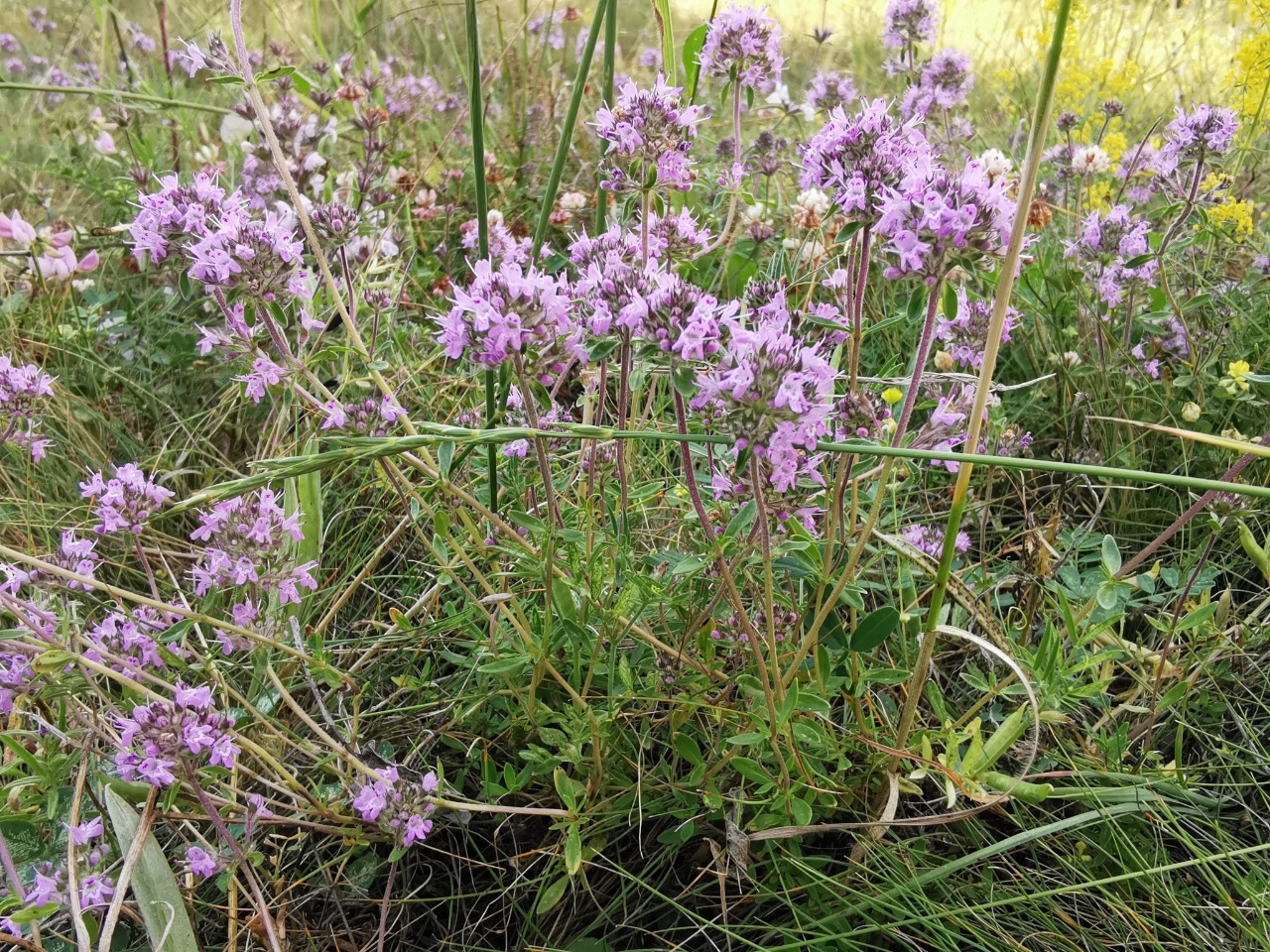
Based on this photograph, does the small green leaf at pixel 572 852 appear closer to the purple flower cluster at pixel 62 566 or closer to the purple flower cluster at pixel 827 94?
the purple flower cluster at pixel 62 566

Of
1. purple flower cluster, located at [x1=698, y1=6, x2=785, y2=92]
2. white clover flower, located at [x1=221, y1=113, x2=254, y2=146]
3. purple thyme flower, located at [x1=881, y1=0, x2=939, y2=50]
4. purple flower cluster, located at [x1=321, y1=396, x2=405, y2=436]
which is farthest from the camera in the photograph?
white clover flower, located at [x1=221, y1=113, x2=254, y2=146]

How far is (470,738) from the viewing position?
1684 millimetres

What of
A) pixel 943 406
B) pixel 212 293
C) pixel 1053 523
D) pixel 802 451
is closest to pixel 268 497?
pixel 212 293

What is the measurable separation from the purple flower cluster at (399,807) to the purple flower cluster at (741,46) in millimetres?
1355

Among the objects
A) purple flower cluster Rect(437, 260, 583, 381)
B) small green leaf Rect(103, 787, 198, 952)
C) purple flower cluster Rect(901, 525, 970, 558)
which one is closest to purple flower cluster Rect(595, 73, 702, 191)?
purple flower cluster Rect(437, 260, 583, 381)

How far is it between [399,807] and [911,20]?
2704 mm

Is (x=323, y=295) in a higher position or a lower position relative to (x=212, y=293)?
lower

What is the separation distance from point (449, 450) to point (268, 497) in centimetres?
40

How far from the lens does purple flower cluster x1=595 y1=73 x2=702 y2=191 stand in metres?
1.40

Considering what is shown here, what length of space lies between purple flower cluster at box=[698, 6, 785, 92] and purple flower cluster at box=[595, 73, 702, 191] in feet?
1.20

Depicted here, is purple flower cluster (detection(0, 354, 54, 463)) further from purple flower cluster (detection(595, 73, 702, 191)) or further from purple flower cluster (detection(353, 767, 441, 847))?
purple flower cluster (detection(595, 73, 702, 191))

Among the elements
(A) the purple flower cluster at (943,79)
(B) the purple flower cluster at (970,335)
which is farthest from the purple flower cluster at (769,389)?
(A) the purple flower cluster at (943,79)

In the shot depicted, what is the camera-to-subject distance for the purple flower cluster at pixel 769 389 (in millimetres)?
1022

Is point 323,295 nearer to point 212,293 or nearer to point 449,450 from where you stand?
point 212,293
